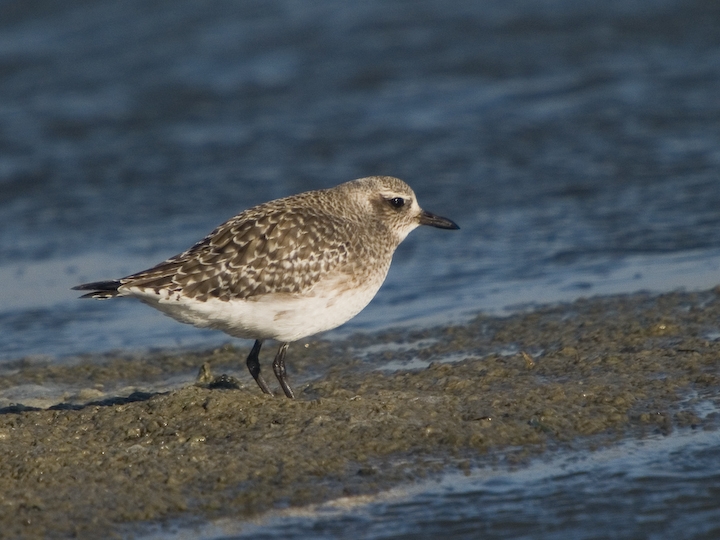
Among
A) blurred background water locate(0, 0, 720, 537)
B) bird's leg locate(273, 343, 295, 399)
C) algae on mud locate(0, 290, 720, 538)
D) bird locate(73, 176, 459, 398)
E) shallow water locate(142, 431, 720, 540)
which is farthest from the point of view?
blurred background water locate(0, 0, 720, 537)

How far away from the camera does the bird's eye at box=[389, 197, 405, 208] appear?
7.77m

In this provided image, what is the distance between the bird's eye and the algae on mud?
1.17m

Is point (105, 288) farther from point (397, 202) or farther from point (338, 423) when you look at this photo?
point (397, 202)

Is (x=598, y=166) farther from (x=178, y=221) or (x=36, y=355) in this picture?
(x=36, y=355)

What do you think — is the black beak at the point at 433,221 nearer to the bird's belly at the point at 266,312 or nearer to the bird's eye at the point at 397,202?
the bird's eye at the point at 397,202

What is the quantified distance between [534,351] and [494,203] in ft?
14.0

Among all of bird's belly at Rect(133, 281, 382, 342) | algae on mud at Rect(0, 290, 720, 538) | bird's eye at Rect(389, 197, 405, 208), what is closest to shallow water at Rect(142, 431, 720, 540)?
algae on mud at Rect(0, 290, 720, 538)

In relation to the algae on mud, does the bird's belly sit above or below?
above

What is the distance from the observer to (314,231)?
711cm

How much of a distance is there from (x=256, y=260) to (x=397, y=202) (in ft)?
4.35

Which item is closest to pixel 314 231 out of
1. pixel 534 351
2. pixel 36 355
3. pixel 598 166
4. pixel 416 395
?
pixel 416 395

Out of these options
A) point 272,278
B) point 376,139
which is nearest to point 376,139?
point 376,139

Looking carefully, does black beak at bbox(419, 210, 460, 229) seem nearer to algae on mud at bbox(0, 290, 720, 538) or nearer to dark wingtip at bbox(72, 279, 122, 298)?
algae on mud at bbox(0, 290, 720, 538)

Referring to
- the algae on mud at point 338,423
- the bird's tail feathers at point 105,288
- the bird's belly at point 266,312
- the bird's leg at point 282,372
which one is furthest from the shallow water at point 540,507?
the bird's tail feathers at point 105,288
